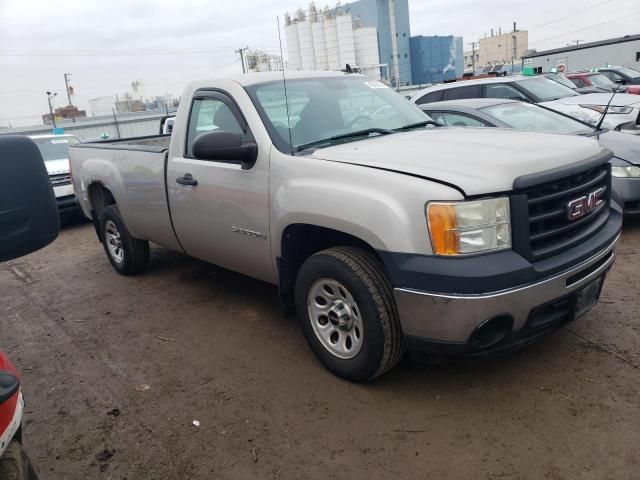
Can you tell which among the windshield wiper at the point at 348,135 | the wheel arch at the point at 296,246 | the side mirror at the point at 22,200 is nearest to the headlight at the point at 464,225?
the wheel arch at the point at 296,246

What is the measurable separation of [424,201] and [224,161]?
177cm

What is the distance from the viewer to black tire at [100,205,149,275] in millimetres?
5660

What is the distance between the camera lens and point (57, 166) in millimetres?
9789

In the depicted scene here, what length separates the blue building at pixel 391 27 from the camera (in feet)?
174

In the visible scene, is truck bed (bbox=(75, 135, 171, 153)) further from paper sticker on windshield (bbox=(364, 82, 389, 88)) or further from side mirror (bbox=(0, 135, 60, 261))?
side mirror (bbox=(0, 135, 60, 261))

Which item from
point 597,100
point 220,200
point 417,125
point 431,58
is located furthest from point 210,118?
point 431,58

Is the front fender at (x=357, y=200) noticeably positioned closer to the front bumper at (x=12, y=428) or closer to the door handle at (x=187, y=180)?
the door handle at (x=187, y=180)

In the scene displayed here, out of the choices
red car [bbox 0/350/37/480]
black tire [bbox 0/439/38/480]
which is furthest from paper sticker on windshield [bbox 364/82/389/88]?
black tire [bbox 0/439/38/480]

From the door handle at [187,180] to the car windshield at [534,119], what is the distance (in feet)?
12.1

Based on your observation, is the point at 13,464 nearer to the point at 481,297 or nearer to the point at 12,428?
the point at 12,428

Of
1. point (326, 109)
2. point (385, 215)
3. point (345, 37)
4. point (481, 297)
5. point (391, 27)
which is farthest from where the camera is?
point (391, 27)

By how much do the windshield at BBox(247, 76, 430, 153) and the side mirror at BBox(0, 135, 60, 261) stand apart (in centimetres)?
192

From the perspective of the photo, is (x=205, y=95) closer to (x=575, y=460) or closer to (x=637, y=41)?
(x=575, y=460)

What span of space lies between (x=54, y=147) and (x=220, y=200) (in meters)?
7.94
